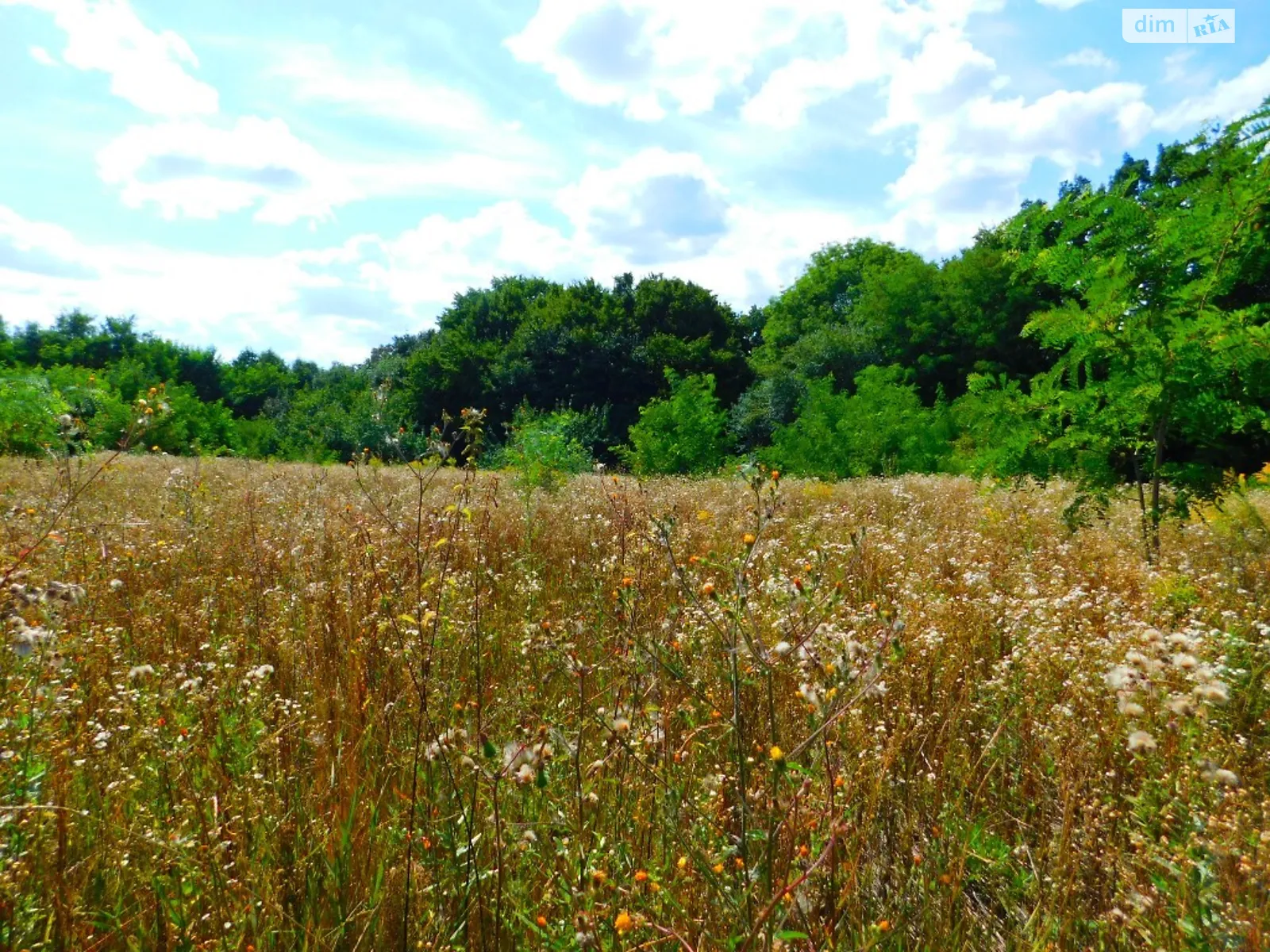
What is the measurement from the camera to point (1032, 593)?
12.0 feet

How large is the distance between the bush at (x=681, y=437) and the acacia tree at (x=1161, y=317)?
11773mm

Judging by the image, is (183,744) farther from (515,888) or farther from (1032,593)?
(1032,593)

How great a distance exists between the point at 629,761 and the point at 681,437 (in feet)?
50.4

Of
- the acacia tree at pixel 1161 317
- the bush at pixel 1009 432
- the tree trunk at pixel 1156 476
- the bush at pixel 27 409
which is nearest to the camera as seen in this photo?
the acacia tree at pixel 1161 317

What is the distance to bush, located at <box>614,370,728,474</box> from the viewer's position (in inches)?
674

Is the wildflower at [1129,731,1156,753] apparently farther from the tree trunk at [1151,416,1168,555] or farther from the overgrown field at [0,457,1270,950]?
the tree trunk at [1151,416,1168,555]

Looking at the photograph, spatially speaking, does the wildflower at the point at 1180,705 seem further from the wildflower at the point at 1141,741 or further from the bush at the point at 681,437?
the bush at the point at 681,437

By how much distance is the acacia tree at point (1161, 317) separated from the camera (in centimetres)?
435

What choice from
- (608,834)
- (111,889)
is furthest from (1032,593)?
(111,889)

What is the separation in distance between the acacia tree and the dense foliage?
0.02 m

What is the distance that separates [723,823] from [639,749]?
32 cm

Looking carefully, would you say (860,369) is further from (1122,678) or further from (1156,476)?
(1122,678)

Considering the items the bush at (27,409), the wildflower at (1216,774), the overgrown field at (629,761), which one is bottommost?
the overgrown field at (629,761)

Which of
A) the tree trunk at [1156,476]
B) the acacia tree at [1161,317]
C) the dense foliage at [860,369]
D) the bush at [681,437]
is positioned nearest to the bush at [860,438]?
the dense foliage at [860,369]
